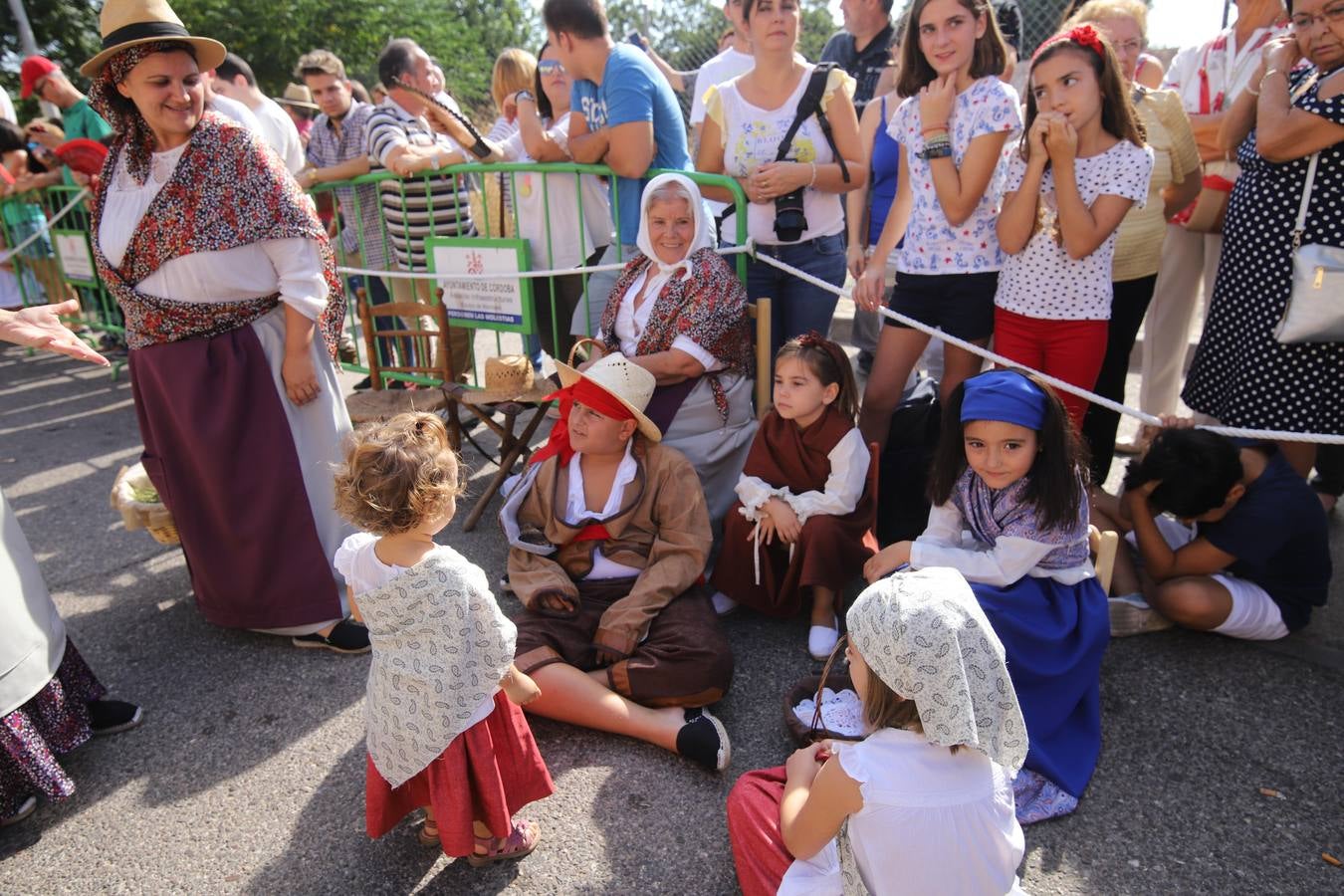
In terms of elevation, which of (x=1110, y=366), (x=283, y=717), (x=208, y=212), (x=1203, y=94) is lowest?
(x=283, y=717)

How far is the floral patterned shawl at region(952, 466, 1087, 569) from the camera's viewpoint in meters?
2.40

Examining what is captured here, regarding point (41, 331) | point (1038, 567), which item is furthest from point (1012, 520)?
point (41, 331)

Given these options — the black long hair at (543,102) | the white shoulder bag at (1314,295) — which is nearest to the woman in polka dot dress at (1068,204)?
the white shoulder bag at (1314,295)

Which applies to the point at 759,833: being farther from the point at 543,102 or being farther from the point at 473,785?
the point at 543,102

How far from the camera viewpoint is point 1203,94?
4.22 meters

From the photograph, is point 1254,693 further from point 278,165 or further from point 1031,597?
point 278,165

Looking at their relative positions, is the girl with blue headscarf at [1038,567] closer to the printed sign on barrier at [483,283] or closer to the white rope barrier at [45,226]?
the printed sign on barrier at [483,283]

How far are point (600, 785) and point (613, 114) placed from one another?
9.10 ft

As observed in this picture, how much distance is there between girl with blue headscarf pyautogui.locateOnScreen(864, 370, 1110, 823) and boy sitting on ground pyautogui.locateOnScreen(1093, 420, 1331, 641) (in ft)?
1.83

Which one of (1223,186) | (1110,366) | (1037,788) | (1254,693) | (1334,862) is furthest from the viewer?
(1223,186)

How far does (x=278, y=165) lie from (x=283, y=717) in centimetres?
177

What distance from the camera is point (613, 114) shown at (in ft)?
12.6

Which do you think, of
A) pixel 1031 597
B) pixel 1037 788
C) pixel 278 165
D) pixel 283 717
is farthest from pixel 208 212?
pixel 1037 788

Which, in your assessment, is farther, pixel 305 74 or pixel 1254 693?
pixel 305 74
